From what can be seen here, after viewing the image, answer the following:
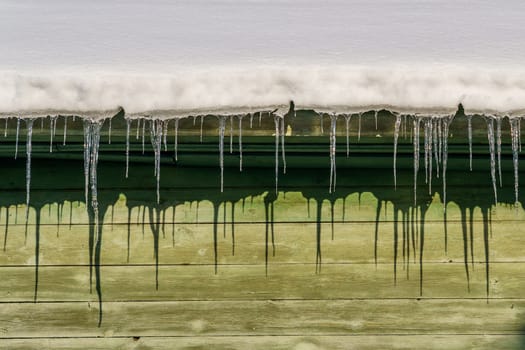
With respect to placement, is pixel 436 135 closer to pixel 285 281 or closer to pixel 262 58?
pixel 262 58

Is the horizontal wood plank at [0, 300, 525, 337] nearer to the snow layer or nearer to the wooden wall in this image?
the wooden wall

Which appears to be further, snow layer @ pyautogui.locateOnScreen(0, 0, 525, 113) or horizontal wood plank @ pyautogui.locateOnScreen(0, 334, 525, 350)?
horizontal wood plank @ pyautogui.locateOnScreen(0, 334, 525, 350)

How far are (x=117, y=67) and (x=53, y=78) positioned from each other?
251 millimetres

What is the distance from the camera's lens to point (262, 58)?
68.7 inches

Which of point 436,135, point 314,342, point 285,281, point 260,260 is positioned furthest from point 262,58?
point 314,342

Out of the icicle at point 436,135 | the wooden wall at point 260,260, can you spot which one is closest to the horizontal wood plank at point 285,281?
the wooden wall at point 260,260

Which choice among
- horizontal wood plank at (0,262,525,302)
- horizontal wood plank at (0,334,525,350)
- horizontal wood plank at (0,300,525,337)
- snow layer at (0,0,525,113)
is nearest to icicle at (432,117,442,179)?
snow layer at (0,0,525,113)

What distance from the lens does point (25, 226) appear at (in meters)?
2.49

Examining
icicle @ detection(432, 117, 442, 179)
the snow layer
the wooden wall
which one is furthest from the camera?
the wooden wall

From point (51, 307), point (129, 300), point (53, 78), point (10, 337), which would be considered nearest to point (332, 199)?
point (129, 300)

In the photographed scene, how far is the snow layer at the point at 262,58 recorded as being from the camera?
1688 millimetres

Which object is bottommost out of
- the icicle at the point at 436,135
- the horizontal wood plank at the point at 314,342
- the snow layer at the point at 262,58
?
the horizontal wood plank at the point at 314,342

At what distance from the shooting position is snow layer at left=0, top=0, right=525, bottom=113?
1.69 m

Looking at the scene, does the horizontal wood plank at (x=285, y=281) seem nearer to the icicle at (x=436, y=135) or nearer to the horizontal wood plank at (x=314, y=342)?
the horizontal wood plank at (x=314, y=342)
